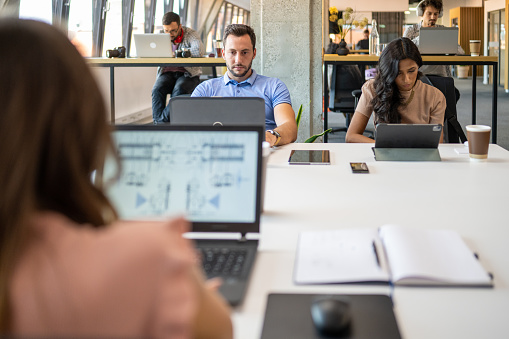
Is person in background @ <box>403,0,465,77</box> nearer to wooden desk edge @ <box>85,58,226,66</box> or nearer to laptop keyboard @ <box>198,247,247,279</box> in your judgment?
wooden desk edge @ <box>85,58,226,66</box>

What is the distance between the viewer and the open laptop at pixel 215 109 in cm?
221

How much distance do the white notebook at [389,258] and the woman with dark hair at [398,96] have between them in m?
1.76

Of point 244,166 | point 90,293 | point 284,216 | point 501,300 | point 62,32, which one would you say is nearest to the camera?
point 90,293

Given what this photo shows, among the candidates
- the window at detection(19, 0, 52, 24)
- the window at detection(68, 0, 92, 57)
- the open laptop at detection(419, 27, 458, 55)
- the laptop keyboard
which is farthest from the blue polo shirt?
the window at detection(68, 0, 92, 57)

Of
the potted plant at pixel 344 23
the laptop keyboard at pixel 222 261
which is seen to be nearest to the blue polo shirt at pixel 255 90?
the laptop keyboard at pixel 222 261

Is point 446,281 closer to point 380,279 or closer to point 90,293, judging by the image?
point 380,279

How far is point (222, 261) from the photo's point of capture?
1184mm

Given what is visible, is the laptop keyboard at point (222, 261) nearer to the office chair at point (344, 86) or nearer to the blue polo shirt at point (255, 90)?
the blue polo shirt at point (255, 90)

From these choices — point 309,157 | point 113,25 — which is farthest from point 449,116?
point 113,25

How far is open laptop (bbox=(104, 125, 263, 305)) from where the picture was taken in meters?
1.30

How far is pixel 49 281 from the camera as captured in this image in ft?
1.88

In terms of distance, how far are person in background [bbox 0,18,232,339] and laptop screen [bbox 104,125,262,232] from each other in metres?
0.64

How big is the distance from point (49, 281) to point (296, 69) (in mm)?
4320

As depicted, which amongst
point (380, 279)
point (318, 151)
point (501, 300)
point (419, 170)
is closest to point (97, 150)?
point (380, 279)
